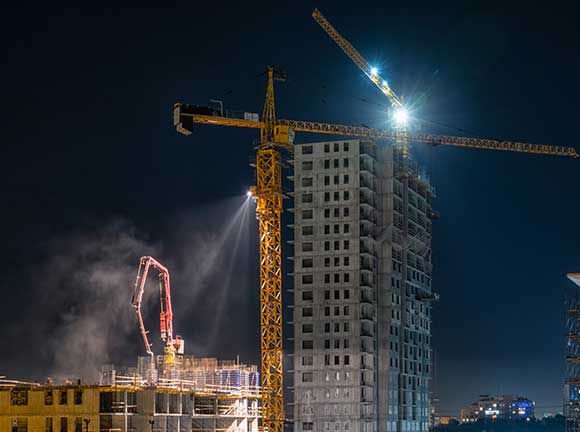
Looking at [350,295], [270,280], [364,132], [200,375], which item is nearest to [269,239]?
[270,280]

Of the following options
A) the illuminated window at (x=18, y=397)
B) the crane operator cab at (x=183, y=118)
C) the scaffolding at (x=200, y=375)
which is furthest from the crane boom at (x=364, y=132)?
the illuminated window at (x=18, y=397)

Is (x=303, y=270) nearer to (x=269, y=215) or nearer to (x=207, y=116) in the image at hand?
(x=269, y=215)

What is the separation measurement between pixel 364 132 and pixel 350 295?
3339cm

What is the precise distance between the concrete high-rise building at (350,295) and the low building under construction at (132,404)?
12.4 metres

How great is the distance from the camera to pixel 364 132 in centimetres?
17888

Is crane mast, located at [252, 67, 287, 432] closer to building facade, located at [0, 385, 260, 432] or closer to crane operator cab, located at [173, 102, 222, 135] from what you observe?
crane operator cab, located at [173, 102, 222, 135]

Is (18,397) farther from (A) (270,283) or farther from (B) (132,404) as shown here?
(A) (270,283)

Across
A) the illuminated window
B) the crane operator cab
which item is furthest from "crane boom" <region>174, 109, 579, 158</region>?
the illuminated window

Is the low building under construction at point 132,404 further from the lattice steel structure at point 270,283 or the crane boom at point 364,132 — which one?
the crane boom at point 364,132

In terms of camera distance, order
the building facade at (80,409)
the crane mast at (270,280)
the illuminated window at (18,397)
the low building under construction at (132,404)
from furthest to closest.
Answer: the crane mast at (270,280)
the illuminated window at (18,397)
the low building under construction at (132,404)
the building facade at (80,409)

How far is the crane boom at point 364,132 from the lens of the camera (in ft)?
505

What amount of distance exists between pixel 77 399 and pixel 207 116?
53.4 metres

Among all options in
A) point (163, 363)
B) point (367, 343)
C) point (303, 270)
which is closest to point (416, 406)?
point (367, 343)

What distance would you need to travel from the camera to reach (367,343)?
15788 cm
